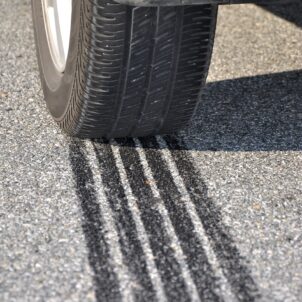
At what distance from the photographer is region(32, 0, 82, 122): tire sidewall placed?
3.37 m

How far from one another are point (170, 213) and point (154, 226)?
12cm

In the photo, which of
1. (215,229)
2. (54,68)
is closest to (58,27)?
(54,68)

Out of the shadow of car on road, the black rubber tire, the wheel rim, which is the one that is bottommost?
the shadow of car on road

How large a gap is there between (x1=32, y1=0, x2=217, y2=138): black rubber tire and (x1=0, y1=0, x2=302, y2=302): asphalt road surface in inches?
8.0

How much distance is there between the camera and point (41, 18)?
4.20 metres

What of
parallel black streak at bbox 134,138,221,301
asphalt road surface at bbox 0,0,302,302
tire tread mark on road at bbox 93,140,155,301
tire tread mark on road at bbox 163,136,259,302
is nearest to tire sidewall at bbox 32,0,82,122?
asphalt road surface at bbox 0,0,302,302

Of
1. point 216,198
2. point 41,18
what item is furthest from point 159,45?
point 41,18

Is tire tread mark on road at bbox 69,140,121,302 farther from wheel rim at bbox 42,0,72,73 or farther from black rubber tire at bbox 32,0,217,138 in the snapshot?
wheel rim at bbox 42,0,72,73

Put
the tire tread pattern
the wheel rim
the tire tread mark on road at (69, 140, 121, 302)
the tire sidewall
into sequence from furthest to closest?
the wheel rim, the tire sidewall, the tire tread pattern, the tire tread mark on road at (69, 140, 121, 302)

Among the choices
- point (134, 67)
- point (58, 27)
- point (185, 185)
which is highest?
point (134, 67)

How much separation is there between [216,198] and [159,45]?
65 cm

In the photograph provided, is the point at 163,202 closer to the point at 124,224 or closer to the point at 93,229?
A: the point at 124,224

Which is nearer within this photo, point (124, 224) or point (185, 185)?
point (124, 224)

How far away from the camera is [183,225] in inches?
125
